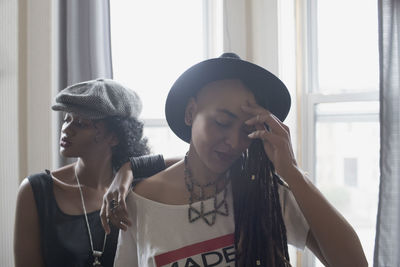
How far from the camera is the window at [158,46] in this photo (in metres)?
2.31

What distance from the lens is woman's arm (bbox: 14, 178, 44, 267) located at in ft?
4.34

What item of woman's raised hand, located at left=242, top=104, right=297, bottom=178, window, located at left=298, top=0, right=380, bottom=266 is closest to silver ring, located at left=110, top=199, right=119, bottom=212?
woman's raised hand, located at left=242, top=104, right=297, bottom=178

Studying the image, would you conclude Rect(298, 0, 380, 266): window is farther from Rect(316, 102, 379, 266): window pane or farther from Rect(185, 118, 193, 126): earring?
Rect(185, 118, 193, 126): earring

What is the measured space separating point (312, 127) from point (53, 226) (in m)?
1.55

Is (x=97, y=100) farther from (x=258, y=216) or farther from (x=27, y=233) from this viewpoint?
(x=258, y=216)

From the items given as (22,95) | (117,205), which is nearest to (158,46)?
(22,95)

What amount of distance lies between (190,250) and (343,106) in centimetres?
166

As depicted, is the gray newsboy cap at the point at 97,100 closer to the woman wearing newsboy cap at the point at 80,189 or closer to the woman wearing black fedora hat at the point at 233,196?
the woman wearing newsboy cap at the point at 80,189

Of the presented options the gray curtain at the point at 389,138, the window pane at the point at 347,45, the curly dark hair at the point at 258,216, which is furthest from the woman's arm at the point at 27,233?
the window pane at the point at 347,45

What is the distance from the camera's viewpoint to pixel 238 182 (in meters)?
0.92

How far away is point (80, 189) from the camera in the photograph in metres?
1.45

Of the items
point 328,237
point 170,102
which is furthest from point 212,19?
point 328,237

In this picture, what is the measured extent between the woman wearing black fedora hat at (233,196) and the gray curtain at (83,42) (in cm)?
111

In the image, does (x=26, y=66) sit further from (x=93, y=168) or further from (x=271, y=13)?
(x=271, y=13)
